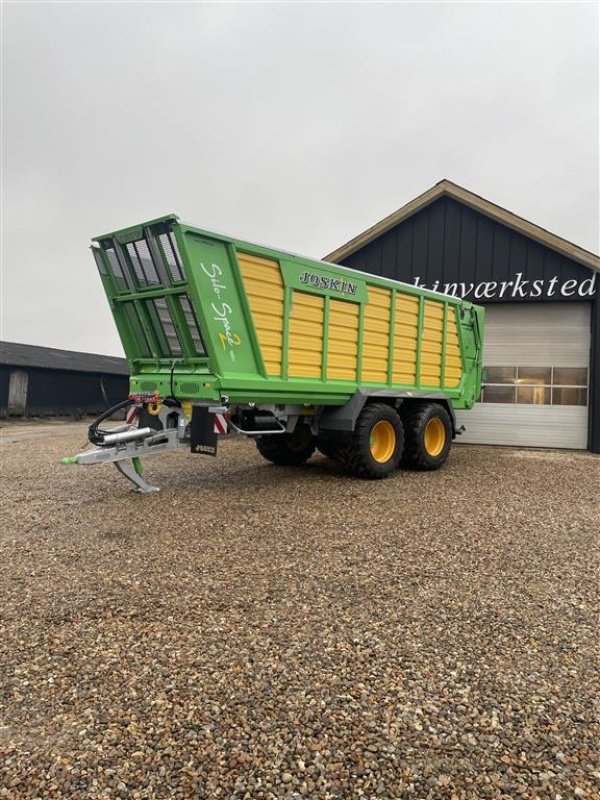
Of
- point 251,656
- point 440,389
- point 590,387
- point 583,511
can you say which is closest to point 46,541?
point 251,656

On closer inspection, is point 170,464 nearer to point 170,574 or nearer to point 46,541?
point 46,541

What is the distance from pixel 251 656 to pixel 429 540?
8.48 ft

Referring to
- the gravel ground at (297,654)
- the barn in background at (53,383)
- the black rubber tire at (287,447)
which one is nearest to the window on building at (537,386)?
the black rubber tire at (287,447)

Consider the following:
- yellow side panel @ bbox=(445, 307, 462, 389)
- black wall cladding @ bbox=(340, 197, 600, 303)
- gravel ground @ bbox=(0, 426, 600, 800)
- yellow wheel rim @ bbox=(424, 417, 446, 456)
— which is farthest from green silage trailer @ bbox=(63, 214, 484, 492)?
black wall cladding @ bbox=(340, 197, 600, 303)

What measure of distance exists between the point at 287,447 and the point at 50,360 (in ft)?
64.3

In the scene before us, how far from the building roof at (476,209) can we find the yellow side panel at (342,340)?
6019mm

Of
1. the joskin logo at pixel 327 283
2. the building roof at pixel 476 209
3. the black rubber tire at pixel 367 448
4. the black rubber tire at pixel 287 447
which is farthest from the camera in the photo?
the building roof at pixel 476 209

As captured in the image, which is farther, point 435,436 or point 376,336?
point 435,436

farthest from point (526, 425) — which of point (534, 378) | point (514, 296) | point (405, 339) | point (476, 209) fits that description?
point (405, 339)

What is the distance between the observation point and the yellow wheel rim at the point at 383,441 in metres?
8.49

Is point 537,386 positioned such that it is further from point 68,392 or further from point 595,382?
point 68,392

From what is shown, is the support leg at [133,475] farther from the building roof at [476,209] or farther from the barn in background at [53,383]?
the barn in background at [53,383]

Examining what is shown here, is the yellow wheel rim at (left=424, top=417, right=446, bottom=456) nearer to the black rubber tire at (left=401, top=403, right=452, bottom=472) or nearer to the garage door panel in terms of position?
the black rubber tire at (left=401, top=403, right=452, bottom=472)

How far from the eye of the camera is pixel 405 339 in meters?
8.88
